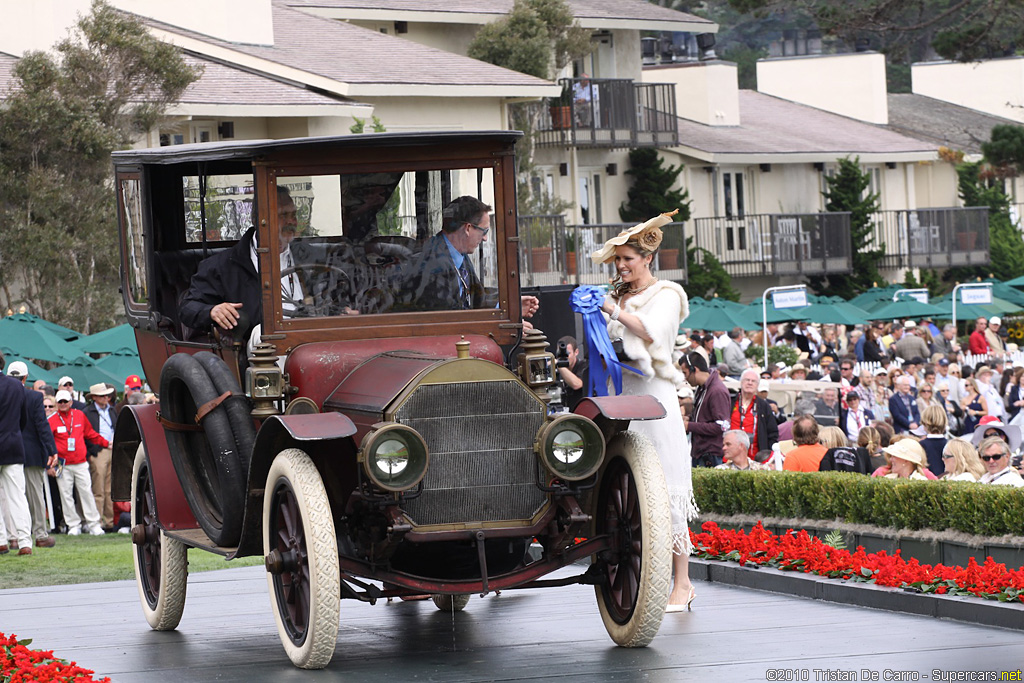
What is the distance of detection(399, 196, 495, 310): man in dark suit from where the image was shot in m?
8.90

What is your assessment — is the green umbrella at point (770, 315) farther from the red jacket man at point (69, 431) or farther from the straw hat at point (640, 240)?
the straw hat at point (640, 240)

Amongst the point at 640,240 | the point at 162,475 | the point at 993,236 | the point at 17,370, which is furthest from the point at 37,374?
the point at 993,236

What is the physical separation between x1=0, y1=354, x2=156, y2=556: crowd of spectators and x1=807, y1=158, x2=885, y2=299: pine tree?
31.3 m

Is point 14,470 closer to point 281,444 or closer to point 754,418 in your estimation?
point 754,418

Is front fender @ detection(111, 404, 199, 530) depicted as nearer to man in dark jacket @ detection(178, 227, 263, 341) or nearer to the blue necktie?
man in dark jacket @ detection(178, 227, 263, 341)

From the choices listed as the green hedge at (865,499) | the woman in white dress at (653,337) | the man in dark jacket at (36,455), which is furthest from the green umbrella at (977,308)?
the woman in white dress at (653,337)

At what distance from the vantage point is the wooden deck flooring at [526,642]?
25.5ft

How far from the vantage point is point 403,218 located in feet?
29.0

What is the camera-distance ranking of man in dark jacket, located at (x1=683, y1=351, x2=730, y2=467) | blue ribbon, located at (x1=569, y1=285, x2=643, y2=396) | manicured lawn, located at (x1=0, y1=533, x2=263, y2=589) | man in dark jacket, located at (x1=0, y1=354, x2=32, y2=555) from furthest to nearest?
man in dark jacket, located at (x1=0, y1=354, x2=32, y2=555)
man in dark jacket, located at (x1=683, y1=351, x2=730, y2=467)
manicured lawn, located at (x1=0, y1=533, x2=263, y2=589)
blue ribbon, located at (x1=569, y1=285, x2=643, y2=396)

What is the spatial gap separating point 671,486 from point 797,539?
7.62 ft

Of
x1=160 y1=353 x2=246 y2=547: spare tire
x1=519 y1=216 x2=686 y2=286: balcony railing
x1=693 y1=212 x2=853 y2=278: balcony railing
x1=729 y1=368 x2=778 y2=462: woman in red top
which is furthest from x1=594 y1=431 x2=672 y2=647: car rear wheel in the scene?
x1=693 y1=212 x2=853 y2=278: balcony railing

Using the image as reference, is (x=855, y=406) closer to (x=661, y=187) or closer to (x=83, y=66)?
(x=83, y=66)

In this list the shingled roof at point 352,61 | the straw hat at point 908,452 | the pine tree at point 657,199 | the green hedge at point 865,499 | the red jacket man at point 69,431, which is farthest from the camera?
the pine tree at point 657,199

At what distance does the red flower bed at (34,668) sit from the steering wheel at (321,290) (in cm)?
207
